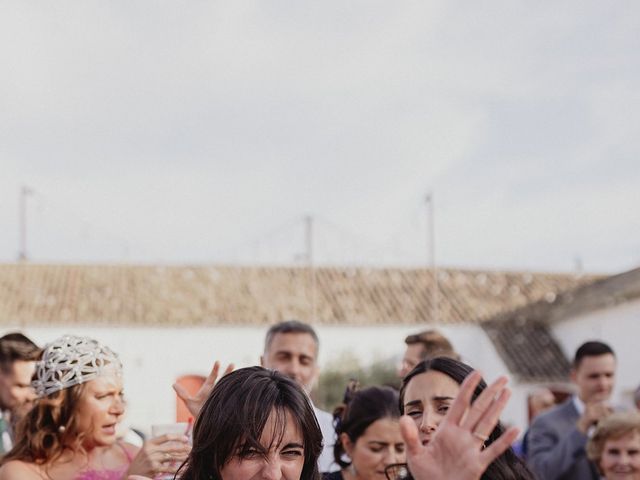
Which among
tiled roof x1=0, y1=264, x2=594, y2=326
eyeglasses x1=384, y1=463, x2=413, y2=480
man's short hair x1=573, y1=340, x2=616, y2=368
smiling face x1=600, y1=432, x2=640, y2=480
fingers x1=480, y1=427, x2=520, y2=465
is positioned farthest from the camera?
tiled roof x1=0, y1=264, x2=594, y2=326

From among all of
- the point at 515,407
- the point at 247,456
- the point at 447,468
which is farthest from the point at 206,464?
the point at 515,407

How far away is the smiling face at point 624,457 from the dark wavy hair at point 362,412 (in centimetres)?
139

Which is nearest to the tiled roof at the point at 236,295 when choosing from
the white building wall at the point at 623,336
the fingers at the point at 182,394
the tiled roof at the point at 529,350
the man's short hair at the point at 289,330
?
the tiled roof at the point at 529,350

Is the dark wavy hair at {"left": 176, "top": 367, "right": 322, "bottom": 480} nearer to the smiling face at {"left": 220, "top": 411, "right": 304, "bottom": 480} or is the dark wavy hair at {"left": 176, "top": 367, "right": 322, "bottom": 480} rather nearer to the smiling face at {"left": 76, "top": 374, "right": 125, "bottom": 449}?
the smiling face at {"left": 220, "top": 411, "right": 304, "bottom": 480}

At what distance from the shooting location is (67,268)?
29.1 metres

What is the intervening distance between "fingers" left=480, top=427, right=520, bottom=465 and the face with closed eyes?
91cm

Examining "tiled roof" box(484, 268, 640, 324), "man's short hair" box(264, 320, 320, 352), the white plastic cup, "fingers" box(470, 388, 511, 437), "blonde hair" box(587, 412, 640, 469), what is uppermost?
"tiled roof" box(484, 268, 640, 324)

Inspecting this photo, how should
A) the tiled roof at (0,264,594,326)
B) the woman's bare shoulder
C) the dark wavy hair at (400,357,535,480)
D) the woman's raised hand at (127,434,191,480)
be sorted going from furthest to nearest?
1. the tiled roof at (0,264,594,326)
2. the woman's bare shoulder
3. the woman's raised hand at (127,434,191,480)
4. the dark wavy hair at (400,357,535,480)

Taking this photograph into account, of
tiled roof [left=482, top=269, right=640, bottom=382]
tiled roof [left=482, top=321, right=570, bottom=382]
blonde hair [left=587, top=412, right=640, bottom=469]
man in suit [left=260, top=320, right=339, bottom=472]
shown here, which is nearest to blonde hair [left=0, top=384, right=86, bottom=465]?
man in suit [left=260, top=320, right=339, bottom=472]

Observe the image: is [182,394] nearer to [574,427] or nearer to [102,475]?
[102,475]

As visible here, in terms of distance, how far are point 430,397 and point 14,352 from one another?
308cm

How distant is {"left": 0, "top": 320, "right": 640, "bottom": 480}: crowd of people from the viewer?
8.18 ft

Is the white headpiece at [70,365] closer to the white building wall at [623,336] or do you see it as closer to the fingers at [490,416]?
the fingers at [490,416]

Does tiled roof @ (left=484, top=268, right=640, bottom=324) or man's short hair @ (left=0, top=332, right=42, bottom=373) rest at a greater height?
tiled roof @ (left=484, top=268, right=640, bottom=324)
